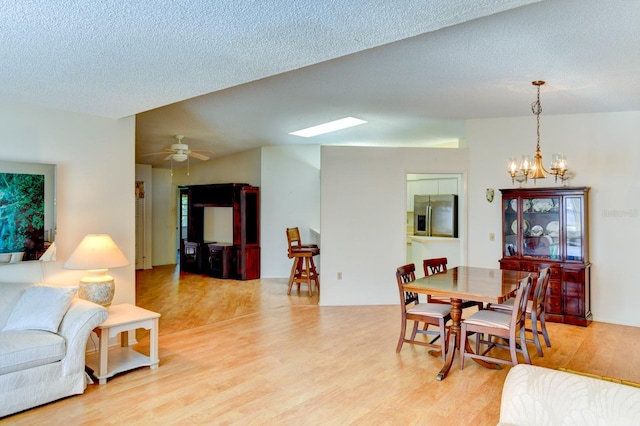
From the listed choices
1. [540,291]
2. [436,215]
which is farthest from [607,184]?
[436,215]

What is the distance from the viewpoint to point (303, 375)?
11.0 ft

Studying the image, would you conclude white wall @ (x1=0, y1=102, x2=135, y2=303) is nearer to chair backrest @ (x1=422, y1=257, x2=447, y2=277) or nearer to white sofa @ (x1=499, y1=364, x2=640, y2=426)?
chair backrest @ (x1=422, y1=257, x2=447, y2=277)

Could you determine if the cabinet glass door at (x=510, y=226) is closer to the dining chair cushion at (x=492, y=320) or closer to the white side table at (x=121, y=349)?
the dining chair cushion at (x=492, y=320)

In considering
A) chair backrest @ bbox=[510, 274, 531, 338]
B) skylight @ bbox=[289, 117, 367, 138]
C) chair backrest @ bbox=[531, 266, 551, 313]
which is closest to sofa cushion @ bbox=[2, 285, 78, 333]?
chair backrest @ bbox=[510, 274, 531, 338]

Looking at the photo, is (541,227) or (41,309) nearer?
(41,309)

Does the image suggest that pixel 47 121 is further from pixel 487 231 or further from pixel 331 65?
pixel 487 231

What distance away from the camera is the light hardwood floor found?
271 centimetres

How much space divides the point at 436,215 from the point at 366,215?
185cm

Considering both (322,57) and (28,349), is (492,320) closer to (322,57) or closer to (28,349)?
(322,57)

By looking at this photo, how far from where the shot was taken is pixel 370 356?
12.5ft

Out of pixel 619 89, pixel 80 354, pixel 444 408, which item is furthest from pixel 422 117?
pixel 80 354

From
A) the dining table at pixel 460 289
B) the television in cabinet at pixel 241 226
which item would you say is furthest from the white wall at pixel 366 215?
the television in cabinet at pixel 241 226

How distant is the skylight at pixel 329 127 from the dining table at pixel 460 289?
2845mm

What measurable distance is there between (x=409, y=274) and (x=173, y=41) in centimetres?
296
